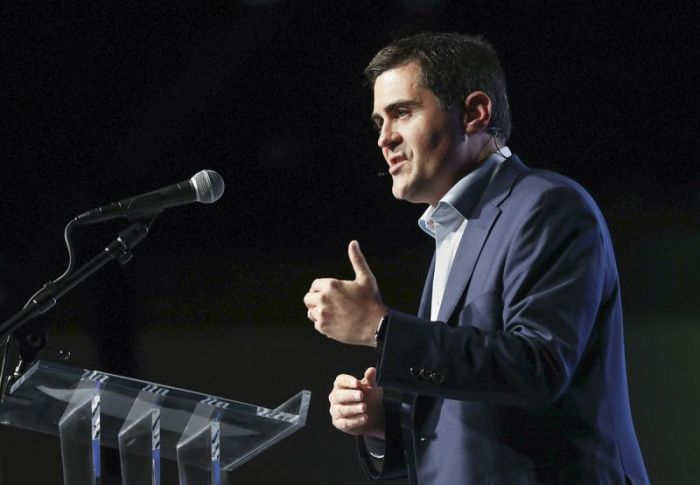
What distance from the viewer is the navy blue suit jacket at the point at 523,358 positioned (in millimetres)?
1510

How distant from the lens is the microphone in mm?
1780

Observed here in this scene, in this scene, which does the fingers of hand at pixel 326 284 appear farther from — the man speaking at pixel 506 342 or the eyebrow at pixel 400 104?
the eyebrow at pixel 400 104

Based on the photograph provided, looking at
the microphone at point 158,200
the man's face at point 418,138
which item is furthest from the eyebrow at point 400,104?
the microphone at point 158,200

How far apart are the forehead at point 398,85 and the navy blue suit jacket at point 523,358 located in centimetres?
39

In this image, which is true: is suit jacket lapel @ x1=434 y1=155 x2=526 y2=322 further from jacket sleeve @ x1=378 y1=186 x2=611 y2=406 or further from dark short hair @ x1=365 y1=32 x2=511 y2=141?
dark short hair @ x1=365 y1=32 x2=511 y2=141

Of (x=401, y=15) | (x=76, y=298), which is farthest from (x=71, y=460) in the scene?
(x=401, y=15)

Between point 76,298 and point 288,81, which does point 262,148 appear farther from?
point 76,298

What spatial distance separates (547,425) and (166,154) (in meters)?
2.50

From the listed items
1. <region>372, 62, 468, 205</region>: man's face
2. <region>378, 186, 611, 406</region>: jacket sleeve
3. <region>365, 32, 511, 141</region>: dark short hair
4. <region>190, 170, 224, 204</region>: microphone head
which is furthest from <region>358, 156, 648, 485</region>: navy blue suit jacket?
<region>190, 170, 224, 204</region>: microphone head

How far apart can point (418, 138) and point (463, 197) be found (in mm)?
192

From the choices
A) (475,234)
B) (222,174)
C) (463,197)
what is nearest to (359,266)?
(475,234)

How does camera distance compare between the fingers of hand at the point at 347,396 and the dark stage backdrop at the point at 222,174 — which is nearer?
the fingers of hand at the point at 347,396

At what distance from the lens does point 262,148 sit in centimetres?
366

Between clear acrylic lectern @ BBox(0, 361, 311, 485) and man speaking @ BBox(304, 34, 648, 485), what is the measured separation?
238 mm
